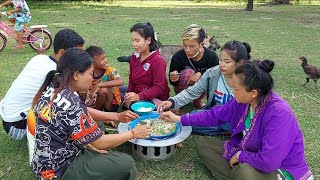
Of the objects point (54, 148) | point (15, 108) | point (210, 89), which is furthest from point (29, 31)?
point (54, 148)

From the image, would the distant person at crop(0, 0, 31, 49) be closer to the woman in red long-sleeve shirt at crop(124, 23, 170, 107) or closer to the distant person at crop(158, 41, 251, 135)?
the woman in red long-sleeve shirt at crop(124, 23, 170, 107)

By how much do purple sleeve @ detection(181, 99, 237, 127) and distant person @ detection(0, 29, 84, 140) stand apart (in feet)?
4.07

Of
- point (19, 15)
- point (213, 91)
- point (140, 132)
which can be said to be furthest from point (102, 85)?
point (19, 15)

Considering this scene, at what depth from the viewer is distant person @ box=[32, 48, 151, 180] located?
2.04 m

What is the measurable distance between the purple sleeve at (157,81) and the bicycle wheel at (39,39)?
4172mm

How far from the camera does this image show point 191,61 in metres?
3.84

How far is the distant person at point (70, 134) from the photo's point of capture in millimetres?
2037

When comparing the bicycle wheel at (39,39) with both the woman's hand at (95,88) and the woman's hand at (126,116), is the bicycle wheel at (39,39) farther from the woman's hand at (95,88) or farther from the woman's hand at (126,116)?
the woman's hand at (126,116)

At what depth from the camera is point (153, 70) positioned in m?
3.58

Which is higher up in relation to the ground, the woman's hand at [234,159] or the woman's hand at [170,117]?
the woman's hand at [170,117]

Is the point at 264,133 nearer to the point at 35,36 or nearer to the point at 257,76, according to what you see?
the point at 257,76

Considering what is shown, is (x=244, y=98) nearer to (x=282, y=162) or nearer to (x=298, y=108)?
(x=282, y=162)

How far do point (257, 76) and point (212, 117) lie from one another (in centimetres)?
72

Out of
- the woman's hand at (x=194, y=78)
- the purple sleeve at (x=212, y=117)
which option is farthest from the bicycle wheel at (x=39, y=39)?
the purple sleeve at (x=212, y=117)
